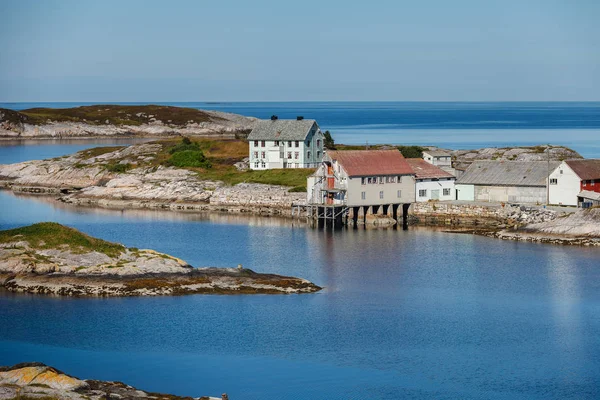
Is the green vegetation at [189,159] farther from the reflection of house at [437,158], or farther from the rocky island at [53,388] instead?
the rocky island at [53,388]

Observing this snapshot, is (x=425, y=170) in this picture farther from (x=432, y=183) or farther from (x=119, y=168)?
(x=119, y=168)

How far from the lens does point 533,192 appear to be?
70438 millimetres

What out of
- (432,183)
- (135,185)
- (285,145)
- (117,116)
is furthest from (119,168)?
(117,116)

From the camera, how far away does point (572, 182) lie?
6862 cm

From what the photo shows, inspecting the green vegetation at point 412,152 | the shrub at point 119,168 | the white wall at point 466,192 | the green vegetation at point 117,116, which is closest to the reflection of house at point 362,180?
the white wall at point 466,192

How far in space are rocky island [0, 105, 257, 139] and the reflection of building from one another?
9119cm

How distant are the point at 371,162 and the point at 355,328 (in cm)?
3312

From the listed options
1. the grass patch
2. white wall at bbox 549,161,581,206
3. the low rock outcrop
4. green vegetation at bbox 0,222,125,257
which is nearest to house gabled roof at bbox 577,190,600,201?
white wall at bbox 549,161,581,206

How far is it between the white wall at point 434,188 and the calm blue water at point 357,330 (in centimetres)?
1424

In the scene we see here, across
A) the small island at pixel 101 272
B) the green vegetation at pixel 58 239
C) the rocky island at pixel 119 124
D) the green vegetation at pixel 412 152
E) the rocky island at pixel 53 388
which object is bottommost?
the rocky island at pixel 53 388

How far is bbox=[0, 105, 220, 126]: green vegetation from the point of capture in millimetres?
178562

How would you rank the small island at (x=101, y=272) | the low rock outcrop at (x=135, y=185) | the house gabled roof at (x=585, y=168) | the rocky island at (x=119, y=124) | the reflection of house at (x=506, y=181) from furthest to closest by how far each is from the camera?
the rocky island at (x=119, y=124) < the low rock outcrop at (x=135, y=185) < the reflection of house at (x=506, y=181) < the house gabled roof at (x=585, y=168) < the small island at (x=101, y=272)

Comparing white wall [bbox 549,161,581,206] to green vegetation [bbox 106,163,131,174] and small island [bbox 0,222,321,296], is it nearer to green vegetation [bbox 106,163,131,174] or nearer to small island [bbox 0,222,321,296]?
small island [bbox 0,222,321,296]

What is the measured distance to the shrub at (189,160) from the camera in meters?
92.7
